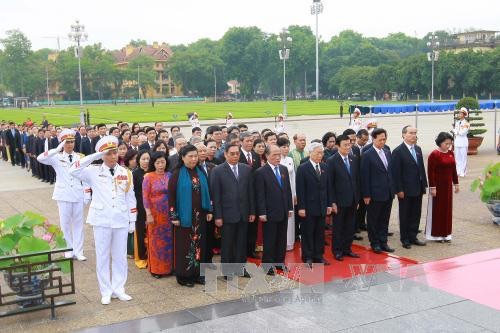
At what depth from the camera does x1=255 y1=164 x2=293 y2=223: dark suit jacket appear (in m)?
6.72

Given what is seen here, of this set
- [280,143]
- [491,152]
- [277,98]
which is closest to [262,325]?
[280,143]

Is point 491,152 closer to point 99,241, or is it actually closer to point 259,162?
point 259,162

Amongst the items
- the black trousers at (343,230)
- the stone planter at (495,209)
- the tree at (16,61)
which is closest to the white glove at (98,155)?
the black trousers at (343,230)

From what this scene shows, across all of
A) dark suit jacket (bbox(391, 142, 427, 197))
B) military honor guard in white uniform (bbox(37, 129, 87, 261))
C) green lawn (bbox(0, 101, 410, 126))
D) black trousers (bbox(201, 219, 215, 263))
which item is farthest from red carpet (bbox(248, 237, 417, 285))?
green lawn (bbox(0, 101, 410, 126))

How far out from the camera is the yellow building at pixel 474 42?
271ft

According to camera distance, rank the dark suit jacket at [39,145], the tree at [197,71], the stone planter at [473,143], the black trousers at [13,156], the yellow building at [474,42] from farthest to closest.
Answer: the tree at [197,71] < the yellow building at [474,42] < the black trousers at [13,156] < the stone planter at [473,143] < the dark suit jacket at [39,145]

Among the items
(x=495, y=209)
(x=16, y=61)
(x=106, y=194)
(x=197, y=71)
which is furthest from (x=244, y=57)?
(x=106, y=194)

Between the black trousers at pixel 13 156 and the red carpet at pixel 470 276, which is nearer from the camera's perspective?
the red carpet at pixel 470 276

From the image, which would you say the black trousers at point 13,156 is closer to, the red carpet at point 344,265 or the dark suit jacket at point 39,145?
the dark suit jacket at point 39,145

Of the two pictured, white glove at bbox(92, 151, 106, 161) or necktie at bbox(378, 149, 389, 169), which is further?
necktie at bbox(378, 149, 389, 169)

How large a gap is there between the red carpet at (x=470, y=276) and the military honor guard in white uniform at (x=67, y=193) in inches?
175

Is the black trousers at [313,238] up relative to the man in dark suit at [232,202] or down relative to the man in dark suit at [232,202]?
down

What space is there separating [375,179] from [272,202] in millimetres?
1849

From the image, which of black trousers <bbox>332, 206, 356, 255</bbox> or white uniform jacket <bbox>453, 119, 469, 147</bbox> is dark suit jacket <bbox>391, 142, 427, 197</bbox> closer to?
black trousers <bbox>332, 206, 356, 255</bbox>
